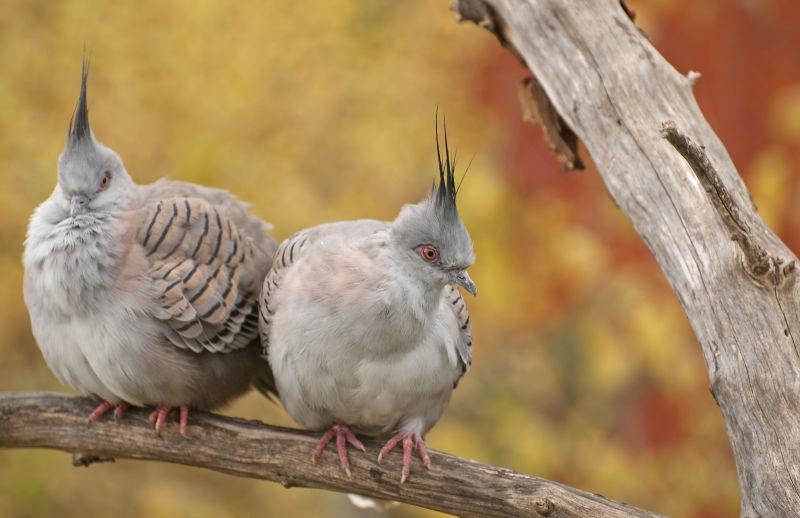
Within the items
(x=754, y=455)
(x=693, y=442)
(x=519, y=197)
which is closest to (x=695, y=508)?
(x=693, y=442)

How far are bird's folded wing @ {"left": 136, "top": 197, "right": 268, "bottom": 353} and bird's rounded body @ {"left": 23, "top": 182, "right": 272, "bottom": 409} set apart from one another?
1.3 inches

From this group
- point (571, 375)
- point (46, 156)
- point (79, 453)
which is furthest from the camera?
point (571, 375)

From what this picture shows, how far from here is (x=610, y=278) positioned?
240 inches

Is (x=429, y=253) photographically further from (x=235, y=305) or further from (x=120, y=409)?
(x=120, y=409)

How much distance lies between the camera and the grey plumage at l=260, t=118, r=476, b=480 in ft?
10.7

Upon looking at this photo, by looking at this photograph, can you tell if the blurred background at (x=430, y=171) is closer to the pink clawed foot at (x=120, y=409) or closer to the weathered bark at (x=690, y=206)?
the weathered bark at (x=690, y=206)

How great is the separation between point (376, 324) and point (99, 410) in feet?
4.05

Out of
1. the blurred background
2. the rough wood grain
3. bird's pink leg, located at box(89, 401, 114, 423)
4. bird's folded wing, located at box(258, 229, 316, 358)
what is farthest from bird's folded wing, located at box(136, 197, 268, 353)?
the blurred background

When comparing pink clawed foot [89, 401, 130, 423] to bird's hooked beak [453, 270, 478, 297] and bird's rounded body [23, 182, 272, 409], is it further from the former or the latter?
bird's hooked beak [453, 270, 478, 297]

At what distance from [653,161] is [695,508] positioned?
3.44m

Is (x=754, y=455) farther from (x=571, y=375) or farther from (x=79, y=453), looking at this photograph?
(x=571, y=375)

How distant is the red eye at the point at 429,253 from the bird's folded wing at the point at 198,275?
793mm

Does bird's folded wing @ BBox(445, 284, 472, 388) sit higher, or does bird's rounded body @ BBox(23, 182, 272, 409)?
bird's folded wing @ BBox(445, 284, 472, 388)

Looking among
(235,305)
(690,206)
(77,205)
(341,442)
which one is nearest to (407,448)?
(341,442)
